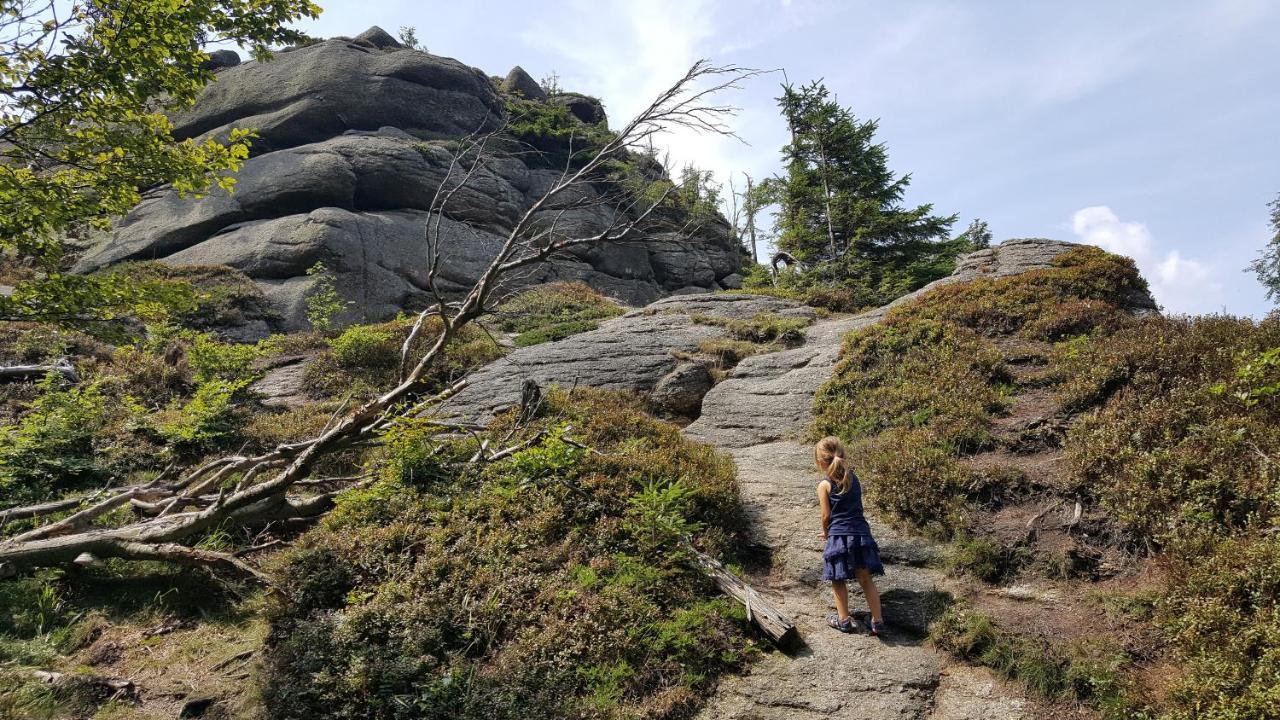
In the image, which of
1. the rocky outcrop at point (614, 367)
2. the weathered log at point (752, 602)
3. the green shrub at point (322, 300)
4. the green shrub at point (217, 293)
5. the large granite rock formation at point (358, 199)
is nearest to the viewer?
the weathered log at point (752, 602)

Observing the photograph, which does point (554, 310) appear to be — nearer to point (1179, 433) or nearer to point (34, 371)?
point (34, 371)

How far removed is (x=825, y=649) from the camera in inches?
230

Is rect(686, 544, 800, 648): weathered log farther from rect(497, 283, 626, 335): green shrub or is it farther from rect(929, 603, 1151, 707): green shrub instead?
rect(497, 283, 626, 335): green shrub

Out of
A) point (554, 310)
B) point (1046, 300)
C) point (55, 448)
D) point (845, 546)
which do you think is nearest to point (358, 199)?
point (554, 310)

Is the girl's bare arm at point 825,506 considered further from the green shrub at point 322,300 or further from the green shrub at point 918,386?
the green shrub at point 322,300

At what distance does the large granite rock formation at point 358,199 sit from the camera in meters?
23.8

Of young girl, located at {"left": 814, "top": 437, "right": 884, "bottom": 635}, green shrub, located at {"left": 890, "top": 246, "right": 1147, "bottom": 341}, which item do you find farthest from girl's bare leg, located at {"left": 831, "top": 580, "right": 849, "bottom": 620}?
green shrub, located at {"left": 890, "top": 246, "right": 1147, "bottom": 341}

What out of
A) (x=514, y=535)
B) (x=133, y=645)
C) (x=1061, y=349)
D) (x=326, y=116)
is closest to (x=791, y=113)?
(x=1061, y=349)

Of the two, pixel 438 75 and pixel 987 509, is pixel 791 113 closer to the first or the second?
pixel 438 75

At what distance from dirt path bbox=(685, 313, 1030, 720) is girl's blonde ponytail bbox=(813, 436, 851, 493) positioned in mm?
1273

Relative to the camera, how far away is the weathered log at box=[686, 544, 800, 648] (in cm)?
586

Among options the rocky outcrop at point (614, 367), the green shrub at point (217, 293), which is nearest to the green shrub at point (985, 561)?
the rocky outcrop at point (614, 367)

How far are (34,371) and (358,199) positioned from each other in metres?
17.2

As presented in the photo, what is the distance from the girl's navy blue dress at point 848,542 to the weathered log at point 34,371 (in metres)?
15.4
